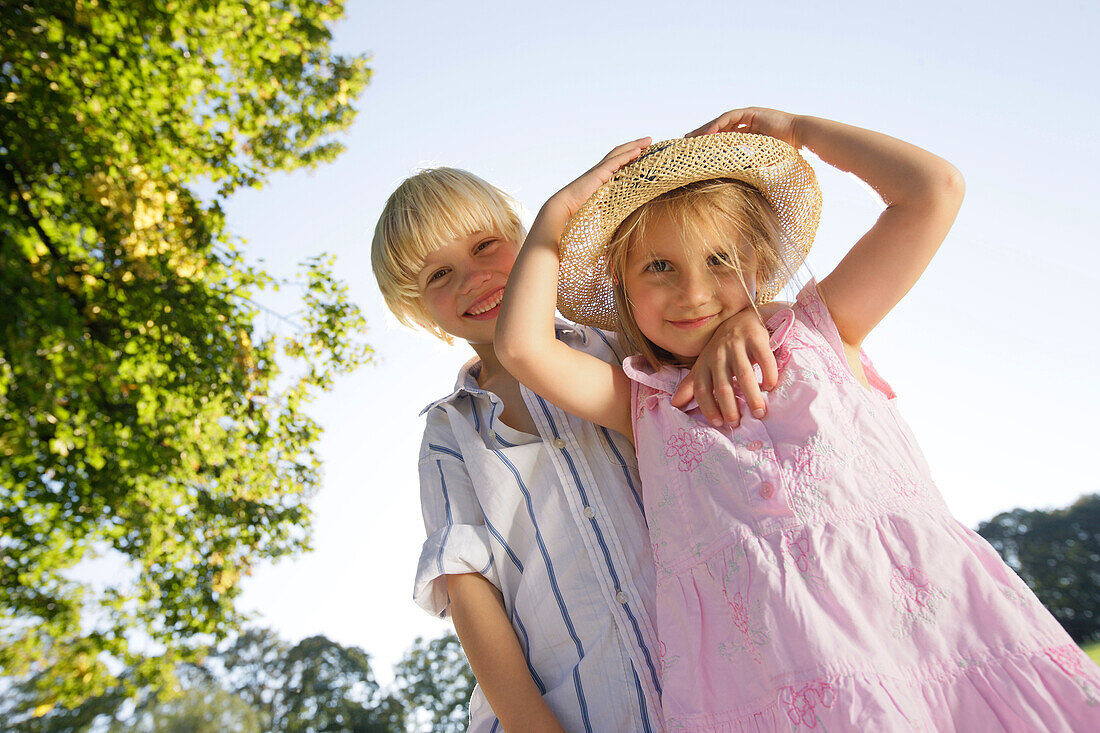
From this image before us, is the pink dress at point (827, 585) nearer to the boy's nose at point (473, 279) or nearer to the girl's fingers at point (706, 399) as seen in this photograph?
the girl's fingers at point (706, 399)

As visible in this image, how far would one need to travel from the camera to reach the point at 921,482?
1.51 meters

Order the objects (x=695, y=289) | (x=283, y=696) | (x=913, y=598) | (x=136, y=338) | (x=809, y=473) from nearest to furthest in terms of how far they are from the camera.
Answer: (x=913, y=598) → (x=809, y=473) → (x=695, y=289) → (x=136, y=338) → (x=283, y=696)

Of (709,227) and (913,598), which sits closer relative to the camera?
(913,598)

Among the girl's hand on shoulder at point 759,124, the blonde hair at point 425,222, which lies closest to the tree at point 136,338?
the blonde hair at point 425,222

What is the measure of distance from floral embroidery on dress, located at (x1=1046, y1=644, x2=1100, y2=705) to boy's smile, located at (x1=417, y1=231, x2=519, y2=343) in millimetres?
1518

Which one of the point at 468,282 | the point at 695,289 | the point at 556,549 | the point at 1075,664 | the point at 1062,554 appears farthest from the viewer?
the point at 1062,554

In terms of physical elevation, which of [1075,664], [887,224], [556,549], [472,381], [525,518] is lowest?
[1075,664]

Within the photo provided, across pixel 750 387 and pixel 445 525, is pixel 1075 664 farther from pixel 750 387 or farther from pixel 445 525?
pixel 445 525

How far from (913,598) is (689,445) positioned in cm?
52

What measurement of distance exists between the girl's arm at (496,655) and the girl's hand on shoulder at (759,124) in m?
1.24

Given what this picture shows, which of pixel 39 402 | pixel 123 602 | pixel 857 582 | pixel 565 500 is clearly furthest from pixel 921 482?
pixel 123 602

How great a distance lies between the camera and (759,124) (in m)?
1.90

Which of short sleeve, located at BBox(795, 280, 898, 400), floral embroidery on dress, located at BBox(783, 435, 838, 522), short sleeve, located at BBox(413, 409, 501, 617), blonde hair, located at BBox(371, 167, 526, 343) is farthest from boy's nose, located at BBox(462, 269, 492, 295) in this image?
floral embroidery on dress, located at BBox(783, 435, 838, 522)

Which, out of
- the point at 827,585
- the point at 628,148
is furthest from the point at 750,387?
the point at 628,148
